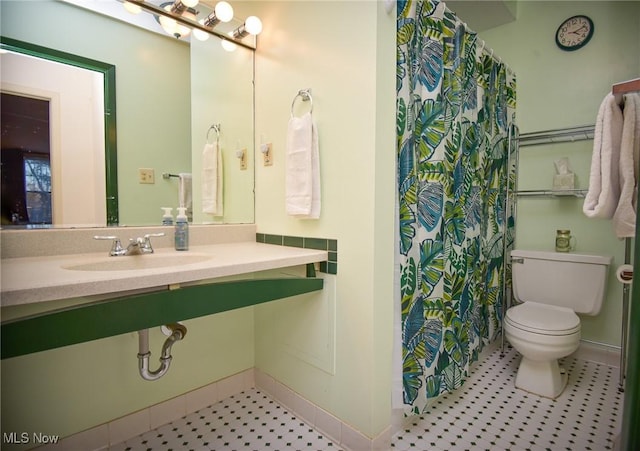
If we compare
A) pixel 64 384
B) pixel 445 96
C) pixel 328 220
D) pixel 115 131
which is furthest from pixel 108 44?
pixel 445 96

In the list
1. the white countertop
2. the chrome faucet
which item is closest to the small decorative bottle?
the white countertop

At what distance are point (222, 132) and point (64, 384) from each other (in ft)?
4.42

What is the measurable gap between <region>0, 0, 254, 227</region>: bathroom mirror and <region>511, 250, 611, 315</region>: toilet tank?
184 cm

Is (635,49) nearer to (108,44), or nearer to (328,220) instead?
(328,220)

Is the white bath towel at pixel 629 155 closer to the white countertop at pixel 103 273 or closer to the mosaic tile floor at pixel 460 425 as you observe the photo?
the mosaic tile floor at pixel 460 425

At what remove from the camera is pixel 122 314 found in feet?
2.95

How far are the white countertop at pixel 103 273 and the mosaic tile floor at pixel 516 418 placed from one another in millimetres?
992

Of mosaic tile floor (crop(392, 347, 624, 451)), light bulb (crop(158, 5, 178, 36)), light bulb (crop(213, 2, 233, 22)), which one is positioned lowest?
mosaic tile floor (crop(392, 347, 624, 451))

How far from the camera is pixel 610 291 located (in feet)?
6.77

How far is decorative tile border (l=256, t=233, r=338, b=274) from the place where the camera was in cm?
141

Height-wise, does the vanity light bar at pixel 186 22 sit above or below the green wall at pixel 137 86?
above

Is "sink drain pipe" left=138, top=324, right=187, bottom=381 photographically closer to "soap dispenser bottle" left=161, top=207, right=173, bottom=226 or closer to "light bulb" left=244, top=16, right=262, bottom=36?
"soap dispenser bottle" left=161, top=207, right=173, bottom=226

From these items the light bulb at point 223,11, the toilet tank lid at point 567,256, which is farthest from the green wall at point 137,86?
the toilet tank lid at point 567,256

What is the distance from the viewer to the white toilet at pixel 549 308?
1.67 meters
